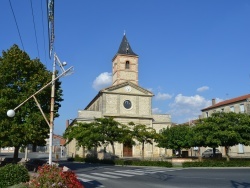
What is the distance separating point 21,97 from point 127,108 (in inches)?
1291

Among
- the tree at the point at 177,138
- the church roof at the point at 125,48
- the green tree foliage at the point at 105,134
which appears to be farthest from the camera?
the church roof at the point at 125,48

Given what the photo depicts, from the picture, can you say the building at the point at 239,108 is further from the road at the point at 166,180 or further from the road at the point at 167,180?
the road at the point at 166,180

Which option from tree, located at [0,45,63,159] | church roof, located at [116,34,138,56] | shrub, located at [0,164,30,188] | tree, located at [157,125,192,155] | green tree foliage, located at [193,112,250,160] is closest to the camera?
shrub, located at [0,164,30,188]

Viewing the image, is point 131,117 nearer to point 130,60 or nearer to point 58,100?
point 130,60

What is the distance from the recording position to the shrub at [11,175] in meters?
13.3

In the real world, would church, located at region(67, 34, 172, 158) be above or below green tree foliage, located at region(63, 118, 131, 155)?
above

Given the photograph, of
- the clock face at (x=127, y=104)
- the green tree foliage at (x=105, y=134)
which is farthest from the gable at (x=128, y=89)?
the green tree foliage at (x=105, y=134)

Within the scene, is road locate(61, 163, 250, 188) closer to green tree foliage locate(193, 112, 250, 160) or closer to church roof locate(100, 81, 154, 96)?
green tree foliage locate(193, 112, 250, 160)

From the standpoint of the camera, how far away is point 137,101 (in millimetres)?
54125

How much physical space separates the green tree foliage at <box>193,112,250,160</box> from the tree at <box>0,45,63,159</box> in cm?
1648

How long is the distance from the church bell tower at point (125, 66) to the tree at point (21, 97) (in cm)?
3335

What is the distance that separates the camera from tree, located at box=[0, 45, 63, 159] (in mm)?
21375

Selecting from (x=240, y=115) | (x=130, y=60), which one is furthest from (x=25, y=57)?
(x=130, y=60)

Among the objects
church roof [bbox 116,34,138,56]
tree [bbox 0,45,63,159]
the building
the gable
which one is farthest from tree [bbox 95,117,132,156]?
church roof [bbox 116,34,138,56]
